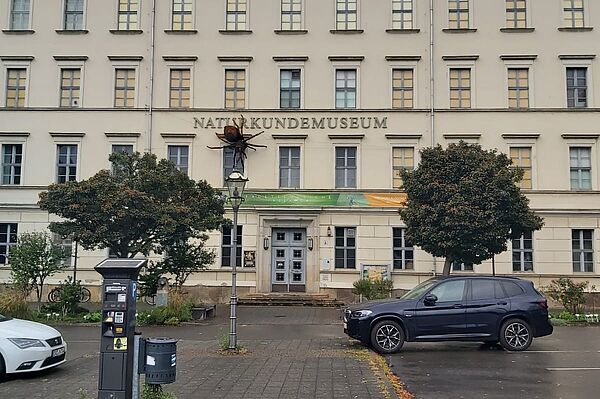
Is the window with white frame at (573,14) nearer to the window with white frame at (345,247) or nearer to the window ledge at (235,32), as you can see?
the window with white frame at (345,247)

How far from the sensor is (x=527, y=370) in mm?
11359

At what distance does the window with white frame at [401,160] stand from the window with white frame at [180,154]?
9589 millimetres

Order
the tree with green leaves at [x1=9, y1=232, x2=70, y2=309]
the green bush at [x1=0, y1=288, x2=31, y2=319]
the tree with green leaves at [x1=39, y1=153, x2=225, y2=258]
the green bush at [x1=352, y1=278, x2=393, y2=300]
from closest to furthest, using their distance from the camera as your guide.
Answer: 1. the green bush at [x1=0, y1=288, x2=31, y2=319]
2. the tree with green leaves at [x1=39, y1=153, x2=225, y2=258]
3. the tree with green leaves at [x1=9, y1=232, x2=70, y2=309]
4. the green bush at [x1=352, y1=278, x2=393, y2=300]

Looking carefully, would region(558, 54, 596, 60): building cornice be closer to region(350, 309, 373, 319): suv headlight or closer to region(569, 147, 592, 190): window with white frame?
region(569, 147, 592, 190): window with white frame

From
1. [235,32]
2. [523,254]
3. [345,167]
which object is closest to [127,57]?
[235,32]

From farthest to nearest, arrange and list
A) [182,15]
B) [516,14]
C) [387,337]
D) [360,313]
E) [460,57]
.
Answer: [182,15], [516,14], [460,57], [360,313], [387,337]

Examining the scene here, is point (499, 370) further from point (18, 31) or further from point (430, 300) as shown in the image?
point (18, 31)

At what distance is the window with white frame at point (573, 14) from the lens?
28.8 meters

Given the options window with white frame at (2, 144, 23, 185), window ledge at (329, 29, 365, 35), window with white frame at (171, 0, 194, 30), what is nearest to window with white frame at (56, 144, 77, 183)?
window with white frame at (2, 144, 23, 185)

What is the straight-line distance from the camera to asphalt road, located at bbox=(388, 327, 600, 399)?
31.2 ft

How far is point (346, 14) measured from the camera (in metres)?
29.5

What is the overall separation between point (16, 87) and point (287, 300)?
16.5m

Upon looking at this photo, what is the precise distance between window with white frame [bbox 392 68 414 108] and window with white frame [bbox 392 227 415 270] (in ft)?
19.1

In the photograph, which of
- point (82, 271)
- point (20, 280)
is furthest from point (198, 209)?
point (82, 271)
